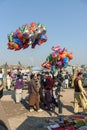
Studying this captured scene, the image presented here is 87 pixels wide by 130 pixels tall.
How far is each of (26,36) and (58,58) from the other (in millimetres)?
6692

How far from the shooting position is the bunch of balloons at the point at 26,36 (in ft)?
46.6

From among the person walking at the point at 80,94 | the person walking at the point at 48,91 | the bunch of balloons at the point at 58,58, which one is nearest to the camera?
the person walking at the point at 80,94

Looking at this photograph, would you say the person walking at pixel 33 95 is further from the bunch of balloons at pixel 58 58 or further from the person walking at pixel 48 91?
the bunch of balloons at pixel 58 58

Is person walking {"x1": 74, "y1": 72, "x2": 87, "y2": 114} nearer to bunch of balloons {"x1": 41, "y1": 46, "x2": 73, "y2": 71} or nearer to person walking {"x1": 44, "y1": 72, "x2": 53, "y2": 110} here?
person walking {"x1": 44, "y1": 72, "x2": 53, "y2": 110}

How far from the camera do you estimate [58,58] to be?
20484mm

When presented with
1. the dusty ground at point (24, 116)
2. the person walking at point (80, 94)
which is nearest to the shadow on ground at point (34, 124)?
the dusty ground at point (24, 116)

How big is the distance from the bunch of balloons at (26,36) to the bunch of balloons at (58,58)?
594 cm

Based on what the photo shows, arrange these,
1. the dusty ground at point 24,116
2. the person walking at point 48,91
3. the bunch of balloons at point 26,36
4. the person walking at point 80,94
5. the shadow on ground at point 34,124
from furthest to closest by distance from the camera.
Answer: the bunch of balloons at point 26,36, the person walking at point 48,91, the person walking at point 80,94, the dusty ground at point 24,116, the shadow on ground at point 34,124

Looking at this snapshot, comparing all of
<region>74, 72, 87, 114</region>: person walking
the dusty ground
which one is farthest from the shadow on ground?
<region>74, 72, 87, 114</region>: person walking

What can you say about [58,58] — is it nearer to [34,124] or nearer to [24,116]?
[24,116]

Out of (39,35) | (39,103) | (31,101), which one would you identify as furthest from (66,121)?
(39,35)

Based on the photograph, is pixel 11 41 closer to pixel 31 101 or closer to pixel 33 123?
pixel 31 101

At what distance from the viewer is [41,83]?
1292cm

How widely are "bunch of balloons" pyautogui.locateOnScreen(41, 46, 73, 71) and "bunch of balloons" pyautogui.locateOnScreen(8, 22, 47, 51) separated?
5.94 m
